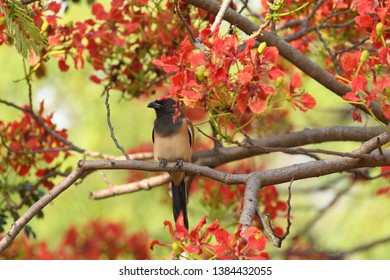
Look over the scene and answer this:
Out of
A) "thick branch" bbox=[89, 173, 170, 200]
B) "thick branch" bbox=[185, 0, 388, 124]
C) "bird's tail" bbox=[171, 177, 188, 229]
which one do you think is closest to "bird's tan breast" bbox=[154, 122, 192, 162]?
"thick branch" bbox=[89, 173, 170, 200]

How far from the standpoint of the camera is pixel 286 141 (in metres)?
4.90

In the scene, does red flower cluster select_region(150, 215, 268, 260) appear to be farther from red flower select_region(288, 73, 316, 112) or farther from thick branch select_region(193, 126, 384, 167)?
thick branch select_region(193, 126, 384, 167)

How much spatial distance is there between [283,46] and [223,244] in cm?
168

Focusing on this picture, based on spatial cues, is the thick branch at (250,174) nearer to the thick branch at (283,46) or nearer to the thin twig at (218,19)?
the thin twig at (218,19)

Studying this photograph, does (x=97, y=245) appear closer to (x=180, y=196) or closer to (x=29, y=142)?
(x=180, y=196)

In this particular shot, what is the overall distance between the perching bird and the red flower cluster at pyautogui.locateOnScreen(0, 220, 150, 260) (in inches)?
46.8

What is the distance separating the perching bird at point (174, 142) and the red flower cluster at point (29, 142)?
2.13 feet

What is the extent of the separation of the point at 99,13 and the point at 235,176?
1923 mm

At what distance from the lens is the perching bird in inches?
205

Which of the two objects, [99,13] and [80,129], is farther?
[80,129]

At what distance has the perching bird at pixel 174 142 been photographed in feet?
17.1

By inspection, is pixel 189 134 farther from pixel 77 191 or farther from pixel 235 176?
pixel 77 191

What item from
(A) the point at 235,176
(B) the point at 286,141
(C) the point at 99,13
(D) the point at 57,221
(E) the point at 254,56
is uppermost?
(D) the point at 57,221
